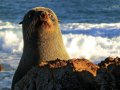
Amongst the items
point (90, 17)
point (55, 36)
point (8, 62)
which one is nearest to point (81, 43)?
point (8, 62)

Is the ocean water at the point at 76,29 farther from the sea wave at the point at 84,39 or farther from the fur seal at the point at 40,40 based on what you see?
the fur seal at the point at 40,40

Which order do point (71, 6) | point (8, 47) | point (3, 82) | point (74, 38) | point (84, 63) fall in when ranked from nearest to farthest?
point (84, 63) < point (3, 82) < point (8, 47) < point (74, 38) < point (71, 6)

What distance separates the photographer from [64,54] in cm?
585

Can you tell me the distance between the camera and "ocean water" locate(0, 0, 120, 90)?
19578mm

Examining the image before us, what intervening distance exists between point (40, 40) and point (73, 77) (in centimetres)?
241

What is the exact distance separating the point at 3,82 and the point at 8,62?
13.2 feet

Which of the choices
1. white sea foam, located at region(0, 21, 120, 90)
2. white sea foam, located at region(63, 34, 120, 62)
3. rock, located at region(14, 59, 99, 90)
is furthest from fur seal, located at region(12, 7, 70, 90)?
white sea foam, located at region(63, 34, 120, 62)

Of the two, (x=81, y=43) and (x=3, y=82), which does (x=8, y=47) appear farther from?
(x=3, y=82)

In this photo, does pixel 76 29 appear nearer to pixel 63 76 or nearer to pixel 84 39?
pixel 84 39

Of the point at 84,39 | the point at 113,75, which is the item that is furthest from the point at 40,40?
the point at 84,39

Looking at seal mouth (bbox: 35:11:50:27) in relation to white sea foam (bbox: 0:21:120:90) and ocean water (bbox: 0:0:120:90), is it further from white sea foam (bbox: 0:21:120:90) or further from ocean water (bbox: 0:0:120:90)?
white sea foam (bbox: 0:21:120:90)

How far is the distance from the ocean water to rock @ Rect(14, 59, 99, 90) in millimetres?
8955

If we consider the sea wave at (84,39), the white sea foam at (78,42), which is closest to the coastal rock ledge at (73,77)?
the white sea foam at (78,42)

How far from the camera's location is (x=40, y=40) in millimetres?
5719
